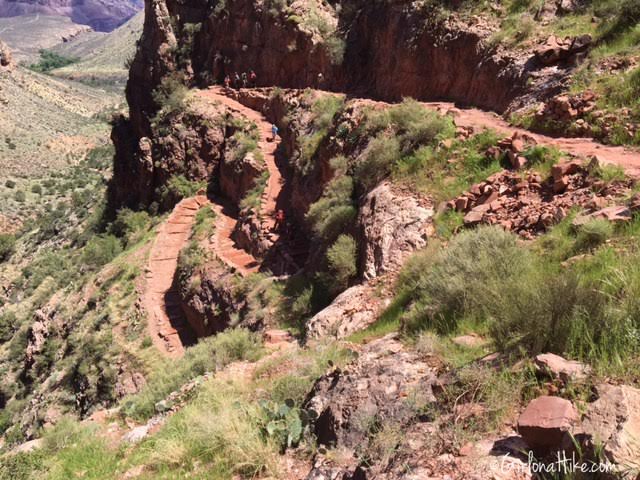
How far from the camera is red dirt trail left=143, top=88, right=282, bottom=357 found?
49.5 ft

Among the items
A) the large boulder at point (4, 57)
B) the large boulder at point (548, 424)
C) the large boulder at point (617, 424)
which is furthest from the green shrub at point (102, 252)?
the large boulder at point (4, 57)

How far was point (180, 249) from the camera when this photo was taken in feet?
61.0

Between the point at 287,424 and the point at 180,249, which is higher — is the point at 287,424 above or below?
above

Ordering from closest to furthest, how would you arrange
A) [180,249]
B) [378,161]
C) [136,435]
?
[136,435] → [378,161] → [180,249]

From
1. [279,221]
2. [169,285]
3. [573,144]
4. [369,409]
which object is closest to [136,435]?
[369,409]

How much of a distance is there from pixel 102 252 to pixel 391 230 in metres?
19.3

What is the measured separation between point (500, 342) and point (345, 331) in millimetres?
3669

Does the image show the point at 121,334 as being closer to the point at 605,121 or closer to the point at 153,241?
the point at 153,241

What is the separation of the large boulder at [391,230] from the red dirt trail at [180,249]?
6.15 meters

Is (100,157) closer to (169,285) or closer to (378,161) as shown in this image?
(169,285)

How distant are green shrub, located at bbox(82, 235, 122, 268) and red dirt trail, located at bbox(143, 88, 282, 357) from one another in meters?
4.76

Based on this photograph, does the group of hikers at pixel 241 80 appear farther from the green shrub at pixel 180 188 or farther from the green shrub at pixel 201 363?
the green shrub at pixel 201 363

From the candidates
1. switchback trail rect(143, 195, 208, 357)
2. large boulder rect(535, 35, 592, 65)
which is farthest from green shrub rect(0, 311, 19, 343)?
large boulder rect(535, 35, 592, 65)

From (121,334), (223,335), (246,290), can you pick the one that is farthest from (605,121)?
(121,334)
